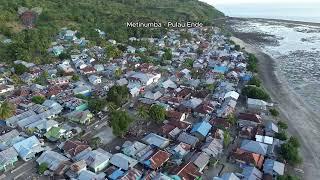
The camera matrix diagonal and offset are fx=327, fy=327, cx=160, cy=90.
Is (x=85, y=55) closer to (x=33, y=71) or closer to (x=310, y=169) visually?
(x=33, y=71)

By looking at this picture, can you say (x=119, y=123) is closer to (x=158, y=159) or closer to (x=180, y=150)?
(x=158, y=159)

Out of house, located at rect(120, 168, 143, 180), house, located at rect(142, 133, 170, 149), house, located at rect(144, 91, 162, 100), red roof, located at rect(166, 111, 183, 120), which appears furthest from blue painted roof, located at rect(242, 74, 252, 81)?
house, located at rect(120, 168, 143, 180)

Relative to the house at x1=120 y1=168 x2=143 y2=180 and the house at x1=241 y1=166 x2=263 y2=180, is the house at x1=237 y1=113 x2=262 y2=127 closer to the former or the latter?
the house at x1=241 y1=166 x2=263 y2=180

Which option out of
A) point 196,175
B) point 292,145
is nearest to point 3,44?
point 196,175

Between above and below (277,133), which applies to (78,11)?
above

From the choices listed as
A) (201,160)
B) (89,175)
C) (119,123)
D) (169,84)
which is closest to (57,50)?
(169,84)

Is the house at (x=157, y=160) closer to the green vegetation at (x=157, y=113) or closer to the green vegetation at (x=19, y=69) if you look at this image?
the green vegetation at (x=157, y=113)
